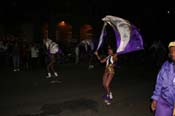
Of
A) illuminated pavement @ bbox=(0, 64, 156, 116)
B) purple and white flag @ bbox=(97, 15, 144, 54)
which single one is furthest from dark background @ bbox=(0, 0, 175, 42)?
purple and white flag @ bbox=(97, 15, 144, 54)

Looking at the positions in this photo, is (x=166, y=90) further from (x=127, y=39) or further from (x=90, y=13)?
(x=90, y=13)

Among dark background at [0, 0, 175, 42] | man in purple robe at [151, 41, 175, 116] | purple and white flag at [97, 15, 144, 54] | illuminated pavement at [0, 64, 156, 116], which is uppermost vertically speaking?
dark background at [0, 0, 175, 42]

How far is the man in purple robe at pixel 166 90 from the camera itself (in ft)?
17.3

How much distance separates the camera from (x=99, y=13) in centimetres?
3097

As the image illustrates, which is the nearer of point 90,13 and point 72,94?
point 72,94

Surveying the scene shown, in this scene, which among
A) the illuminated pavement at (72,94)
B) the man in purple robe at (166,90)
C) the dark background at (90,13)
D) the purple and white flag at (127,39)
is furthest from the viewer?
the dark background at (90,13)

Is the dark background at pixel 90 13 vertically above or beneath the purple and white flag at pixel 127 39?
above

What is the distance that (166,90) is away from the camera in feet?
17.5

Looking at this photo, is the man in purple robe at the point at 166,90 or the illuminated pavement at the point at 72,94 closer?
the man in purple robe at the point at 166,90

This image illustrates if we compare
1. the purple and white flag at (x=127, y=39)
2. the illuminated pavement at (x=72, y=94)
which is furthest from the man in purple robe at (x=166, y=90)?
the illuminated pavement at (x=72, y=94)

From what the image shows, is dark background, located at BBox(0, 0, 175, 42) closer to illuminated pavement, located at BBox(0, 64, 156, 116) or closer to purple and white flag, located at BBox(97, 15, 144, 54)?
illuminated pavement, located at BBox(0, 64, 156, 116)

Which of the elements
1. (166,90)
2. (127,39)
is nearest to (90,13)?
(127,39)

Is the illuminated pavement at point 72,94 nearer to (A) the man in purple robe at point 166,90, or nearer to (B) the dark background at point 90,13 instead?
(A) the man in purple robe at point 166,90

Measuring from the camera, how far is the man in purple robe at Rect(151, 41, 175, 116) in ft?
17.3
